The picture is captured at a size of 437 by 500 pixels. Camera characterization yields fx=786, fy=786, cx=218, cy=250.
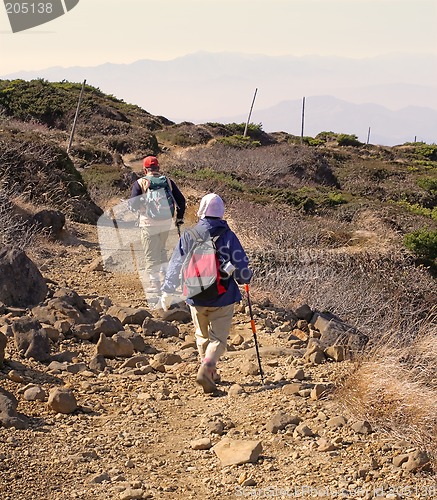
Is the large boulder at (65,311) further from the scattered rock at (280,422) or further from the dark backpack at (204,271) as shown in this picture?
the scattered rock at (280,422)

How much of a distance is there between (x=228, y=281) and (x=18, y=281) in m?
2.80

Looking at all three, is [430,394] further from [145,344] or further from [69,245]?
[69,245]

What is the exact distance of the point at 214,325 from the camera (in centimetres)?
625

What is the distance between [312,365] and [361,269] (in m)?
6.79

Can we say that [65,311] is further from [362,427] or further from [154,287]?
[362,427]

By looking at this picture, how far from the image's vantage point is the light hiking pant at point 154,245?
8.84m

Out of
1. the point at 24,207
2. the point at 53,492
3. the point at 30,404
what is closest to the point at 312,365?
the point at 30,404

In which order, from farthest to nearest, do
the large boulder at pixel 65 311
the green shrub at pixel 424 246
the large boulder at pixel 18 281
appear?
1. the green shrub at pixel 424 246
2. the large boulder at pixel 18 281
3. the large boulder at pixel 65 311

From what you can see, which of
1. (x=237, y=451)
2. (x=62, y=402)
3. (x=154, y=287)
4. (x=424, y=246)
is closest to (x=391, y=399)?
(x=237, y=451)

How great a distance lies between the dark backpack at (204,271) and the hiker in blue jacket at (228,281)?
3cm

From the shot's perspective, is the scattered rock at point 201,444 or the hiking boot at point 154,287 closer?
the scattered rock at point 201,444

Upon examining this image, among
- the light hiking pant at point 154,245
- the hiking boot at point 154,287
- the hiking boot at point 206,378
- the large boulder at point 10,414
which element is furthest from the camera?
the hiking boot at point 154,287

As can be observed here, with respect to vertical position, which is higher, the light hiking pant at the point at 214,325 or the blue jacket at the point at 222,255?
the blue jacket at the point at 222,255

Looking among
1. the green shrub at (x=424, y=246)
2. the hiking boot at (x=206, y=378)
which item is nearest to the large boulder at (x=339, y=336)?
the hiking boot at (x=206, y=378)
